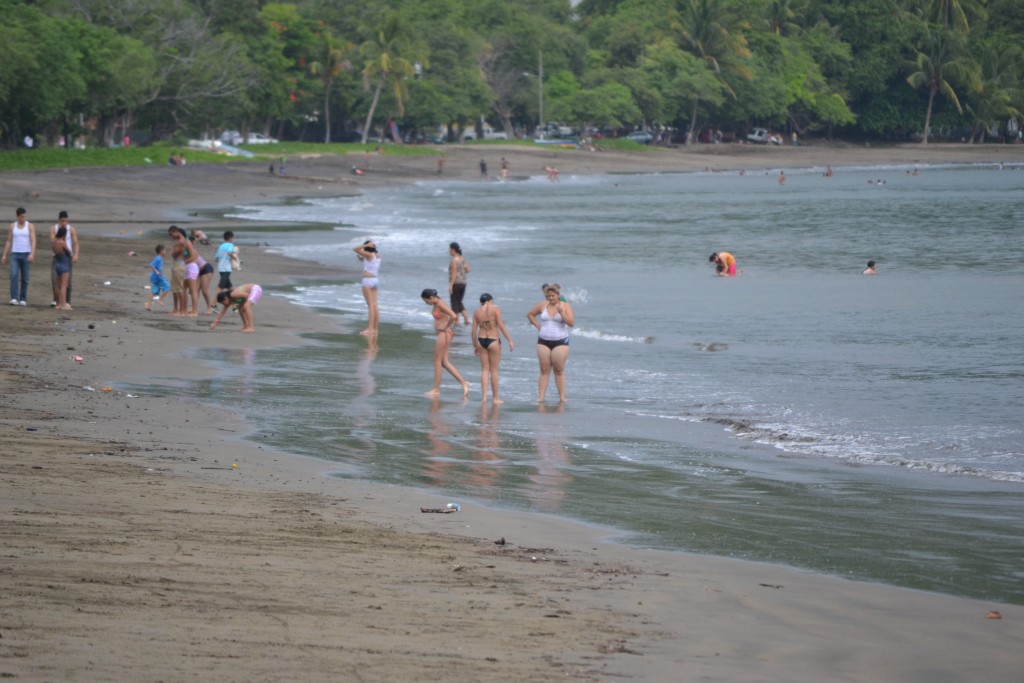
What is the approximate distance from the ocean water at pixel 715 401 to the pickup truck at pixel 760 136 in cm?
8164

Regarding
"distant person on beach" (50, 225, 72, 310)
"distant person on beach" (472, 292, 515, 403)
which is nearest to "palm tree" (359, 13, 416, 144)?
"distant person on beach" (50, 225, 72, 310)

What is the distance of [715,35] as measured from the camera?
10969 centimetres

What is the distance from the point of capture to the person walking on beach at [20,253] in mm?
18688

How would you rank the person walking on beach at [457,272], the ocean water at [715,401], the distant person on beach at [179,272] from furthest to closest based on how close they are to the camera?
the person walking on beach at [457,272] → the distant person on beach at [179,272] → the ocean water at [715,401]

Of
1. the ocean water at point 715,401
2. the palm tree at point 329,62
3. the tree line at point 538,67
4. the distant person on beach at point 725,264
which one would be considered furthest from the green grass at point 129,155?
the distant person on beach at point 725,264

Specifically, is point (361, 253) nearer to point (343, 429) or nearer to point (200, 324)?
A: point (200, 324)

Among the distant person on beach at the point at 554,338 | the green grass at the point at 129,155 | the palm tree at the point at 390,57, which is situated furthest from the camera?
the palm tree at the point at 390,57

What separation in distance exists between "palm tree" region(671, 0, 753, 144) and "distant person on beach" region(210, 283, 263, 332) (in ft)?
301

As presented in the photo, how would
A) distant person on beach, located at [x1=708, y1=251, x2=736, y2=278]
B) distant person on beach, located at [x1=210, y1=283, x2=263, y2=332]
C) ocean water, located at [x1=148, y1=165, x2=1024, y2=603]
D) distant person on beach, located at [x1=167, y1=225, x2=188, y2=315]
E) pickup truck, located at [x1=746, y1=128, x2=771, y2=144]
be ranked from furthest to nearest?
pickup truck, located at [x1=746, y1=128, x2=771, y2=144] < distant person on beach, located at [x1=708, y1=251, x2=736, y2=278] < distant person on beach, located at [x1=167, y1=225, x2=188, y2=315] < distant person on beach, located at [x1=210, y1=283, x2=263, y2=332] < ocean water, located at [x1=148, y1=165, x2=1024, y2=603]

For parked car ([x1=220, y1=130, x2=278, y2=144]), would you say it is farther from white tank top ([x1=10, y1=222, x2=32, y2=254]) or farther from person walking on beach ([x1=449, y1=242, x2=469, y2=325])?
white tank top ([x1=10, y1=222, x2=32, y2=254])

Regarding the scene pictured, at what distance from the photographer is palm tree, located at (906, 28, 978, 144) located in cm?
10981

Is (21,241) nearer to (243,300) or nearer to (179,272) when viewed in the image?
(179,272)

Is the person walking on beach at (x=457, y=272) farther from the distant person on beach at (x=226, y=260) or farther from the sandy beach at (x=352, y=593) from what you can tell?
the sandy beach at (x=352, y=593)

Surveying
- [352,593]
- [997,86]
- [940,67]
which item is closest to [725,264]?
[352,593]
